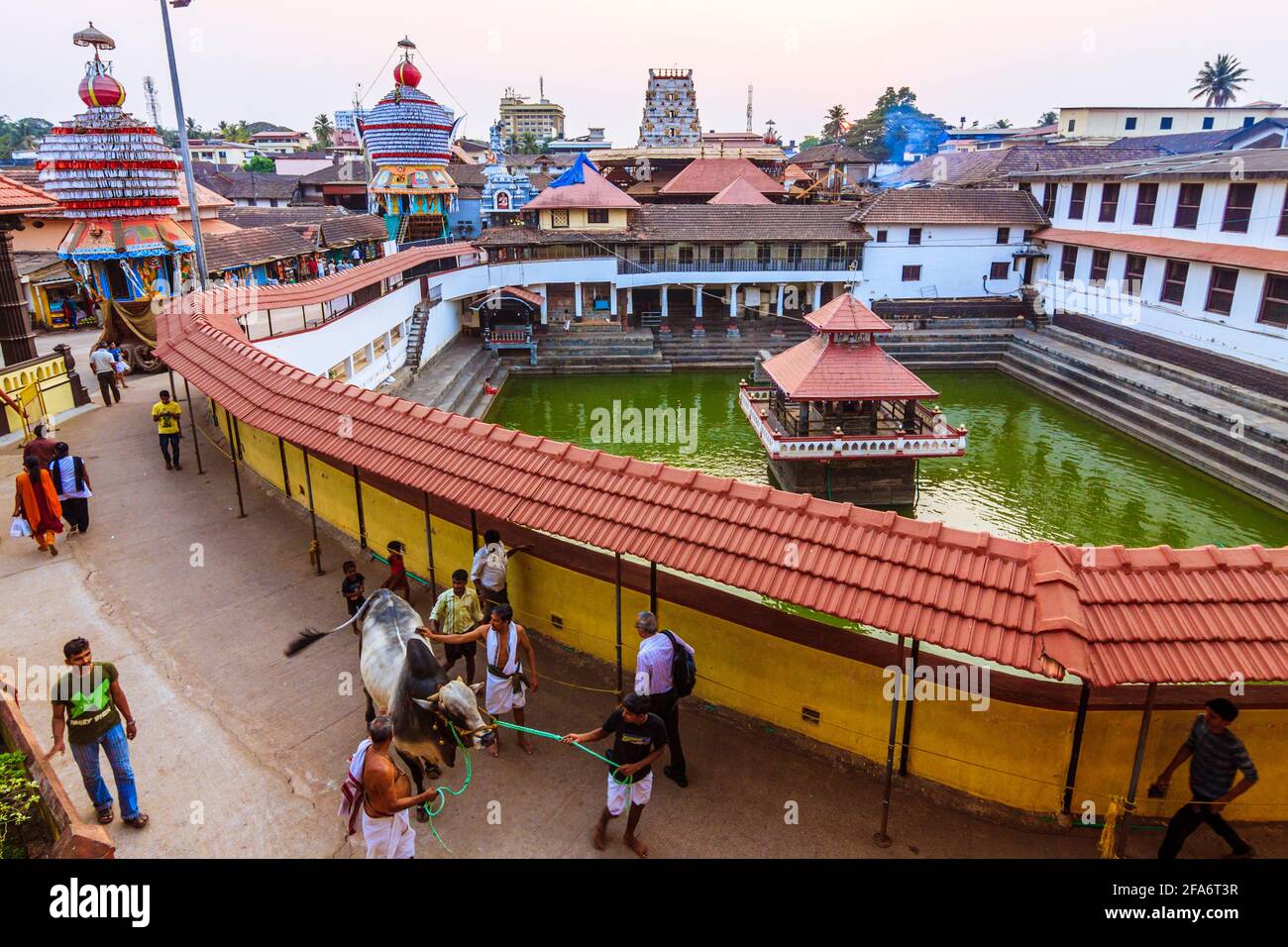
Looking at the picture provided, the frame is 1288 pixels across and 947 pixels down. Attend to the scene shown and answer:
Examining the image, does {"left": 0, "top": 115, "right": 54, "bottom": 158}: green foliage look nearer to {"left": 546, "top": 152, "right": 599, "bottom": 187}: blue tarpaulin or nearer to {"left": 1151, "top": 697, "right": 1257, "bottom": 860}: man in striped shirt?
{"left": 546, "top": 152, "right": 599, "bottom": 187}: blue tarpaulin

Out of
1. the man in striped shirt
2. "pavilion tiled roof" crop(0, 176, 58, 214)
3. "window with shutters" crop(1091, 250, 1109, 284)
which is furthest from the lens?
"window with shutters" crop(1091, 250, 1109, 284)

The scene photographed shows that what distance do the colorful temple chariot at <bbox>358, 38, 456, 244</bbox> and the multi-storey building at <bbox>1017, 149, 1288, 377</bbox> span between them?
27836 mm

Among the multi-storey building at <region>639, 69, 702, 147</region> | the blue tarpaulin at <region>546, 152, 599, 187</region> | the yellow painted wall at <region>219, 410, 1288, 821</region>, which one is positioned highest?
the multi-storey building at <region>639, 69, 702, 147</region>

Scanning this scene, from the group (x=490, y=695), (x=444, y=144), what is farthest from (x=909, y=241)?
(x=490, y=695)

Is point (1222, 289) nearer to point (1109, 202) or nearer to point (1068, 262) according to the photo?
point (1109, 202)

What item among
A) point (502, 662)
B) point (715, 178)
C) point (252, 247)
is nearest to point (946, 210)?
point (715, 178)

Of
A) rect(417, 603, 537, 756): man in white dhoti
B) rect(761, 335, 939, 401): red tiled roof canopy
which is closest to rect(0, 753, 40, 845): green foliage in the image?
rect(417, 603, 537, 756): man in white dhoti

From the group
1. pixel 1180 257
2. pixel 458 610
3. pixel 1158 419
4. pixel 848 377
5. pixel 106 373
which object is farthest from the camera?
pixel 1180 257

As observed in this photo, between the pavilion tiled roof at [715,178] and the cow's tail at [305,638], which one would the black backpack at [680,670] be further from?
the pavilion tiled roof at [715,178]

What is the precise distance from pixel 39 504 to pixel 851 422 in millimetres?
16022

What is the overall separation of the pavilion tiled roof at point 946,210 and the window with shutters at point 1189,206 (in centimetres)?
946

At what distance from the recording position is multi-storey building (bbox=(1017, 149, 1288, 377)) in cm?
2336

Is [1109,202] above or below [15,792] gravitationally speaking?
above

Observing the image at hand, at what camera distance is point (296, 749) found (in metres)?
6.69
